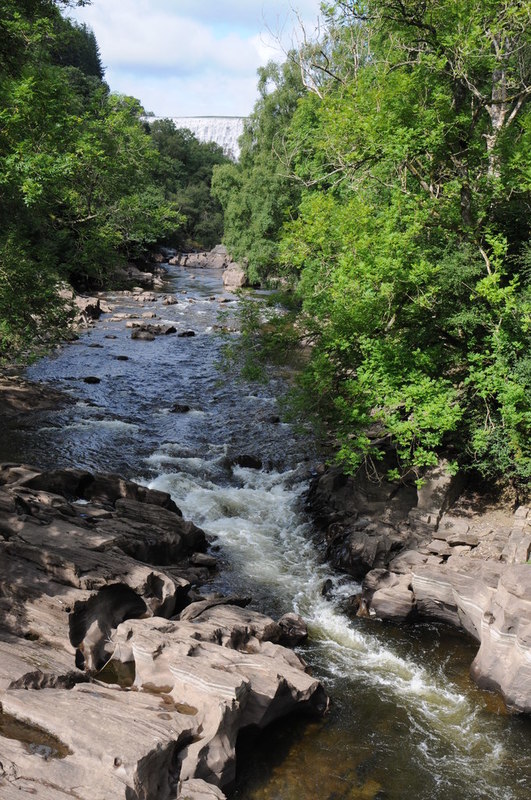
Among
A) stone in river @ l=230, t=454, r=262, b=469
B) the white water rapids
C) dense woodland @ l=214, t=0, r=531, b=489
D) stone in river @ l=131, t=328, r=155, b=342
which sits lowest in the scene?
the white water rapids

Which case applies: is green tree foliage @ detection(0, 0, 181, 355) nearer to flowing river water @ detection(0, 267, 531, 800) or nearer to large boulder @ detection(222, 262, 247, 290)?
flowing river water @ detection(0, 267, 531, 800)

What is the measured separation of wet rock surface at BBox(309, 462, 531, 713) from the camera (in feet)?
40.7

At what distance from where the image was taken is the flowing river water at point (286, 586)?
1034 cm

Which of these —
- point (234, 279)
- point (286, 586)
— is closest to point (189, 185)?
point (234, 279)

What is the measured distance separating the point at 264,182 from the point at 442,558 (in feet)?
111

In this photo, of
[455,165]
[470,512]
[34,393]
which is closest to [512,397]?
[470,512]

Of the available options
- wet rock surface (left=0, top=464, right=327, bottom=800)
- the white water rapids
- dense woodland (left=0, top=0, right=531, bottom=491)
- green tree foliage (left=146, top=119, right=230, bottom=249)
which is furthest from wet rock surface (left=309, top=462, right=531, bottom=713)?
green tree foliage (left=146, top=119, right=230, bottom=249)

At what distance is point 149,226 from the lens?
28.4m

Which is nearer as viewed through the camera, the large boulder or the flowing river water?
the flowing river water

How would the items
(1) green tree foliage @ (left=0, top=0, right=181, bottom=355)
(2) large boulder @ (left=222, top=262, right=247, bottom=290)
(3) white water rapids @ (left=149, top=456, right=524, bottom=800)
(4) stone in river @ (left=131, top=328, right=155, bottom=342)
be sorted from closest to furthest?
1. (3) white water rapids @ (left=149, top=456, right=524, bottom=800)
2. (1) green tree foliage @ (left=0, top=0, right=181, bottom=355)
3. (4) stone in river @ (left=131, top=328, right=155, bottom=342)
4. (2) large boulder @ (left=222, top=262, right=247, bottom=290)

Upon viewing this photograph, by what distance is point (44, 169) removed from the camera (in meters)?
16.9

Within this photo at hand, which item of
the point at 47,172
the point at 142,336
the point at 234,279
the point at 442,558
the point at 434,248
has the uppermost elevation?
the point at 234,279

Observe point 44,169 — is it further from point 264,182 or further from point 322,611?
point 264,182

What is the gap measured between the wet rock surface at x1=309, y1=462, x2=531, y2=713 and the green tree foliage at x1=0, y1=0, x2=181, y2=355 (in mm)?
10914
